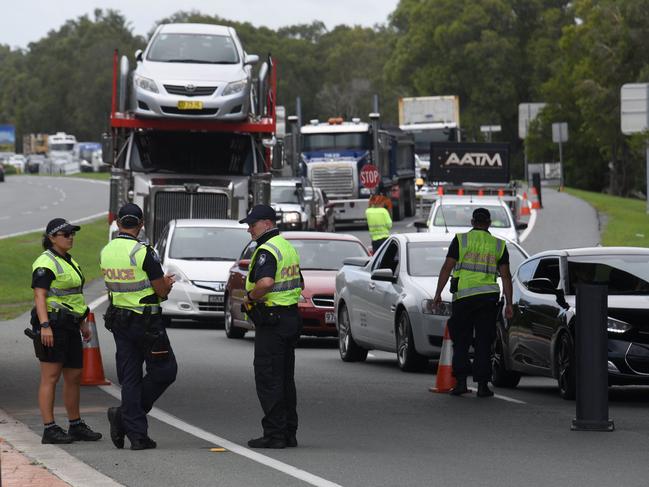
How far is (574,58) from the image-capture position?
92375mm

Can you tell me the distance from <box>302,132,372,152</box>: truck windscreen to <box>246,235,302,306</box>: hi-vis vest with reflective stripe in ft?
137

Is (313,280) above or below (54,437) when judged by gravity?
above

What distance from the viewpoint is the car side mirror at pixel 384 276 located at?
1859cm

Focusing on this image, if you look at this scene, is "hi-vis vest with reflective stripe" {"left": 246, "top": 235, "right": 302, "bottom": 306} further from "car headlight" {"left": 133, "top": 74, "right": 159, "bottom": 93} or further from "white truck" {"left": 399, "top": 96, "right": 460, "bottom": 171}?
"white truck" {"left": 399, "top": 96, "right": 460, "bottom": 171}

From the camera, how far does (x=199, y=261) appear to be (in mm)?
26016

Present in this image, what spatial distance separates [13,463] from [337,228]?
46152 mm

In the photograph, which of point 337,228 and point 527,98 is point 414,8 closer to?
point 527,98

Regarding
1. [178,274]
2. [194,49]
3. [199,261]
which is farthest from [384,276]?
[194,49]

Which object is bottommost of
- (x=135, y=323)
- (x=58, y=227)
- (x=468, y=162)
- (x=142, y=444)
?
(x=142, y=444)

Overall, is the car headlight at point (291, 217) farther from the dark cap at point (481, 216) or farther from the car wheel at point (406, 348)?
the dark cap at point (481, 216)

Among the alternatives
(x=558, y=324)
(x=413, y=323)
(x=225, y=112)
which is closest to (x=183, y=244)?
(x=225, y=112)

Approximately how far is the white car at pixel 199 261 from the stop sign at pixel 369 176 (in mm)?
23130

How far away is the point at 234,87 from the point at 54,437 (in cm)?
1894

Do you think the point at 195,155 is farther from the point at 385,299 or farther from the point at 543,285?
the point at 543,285
